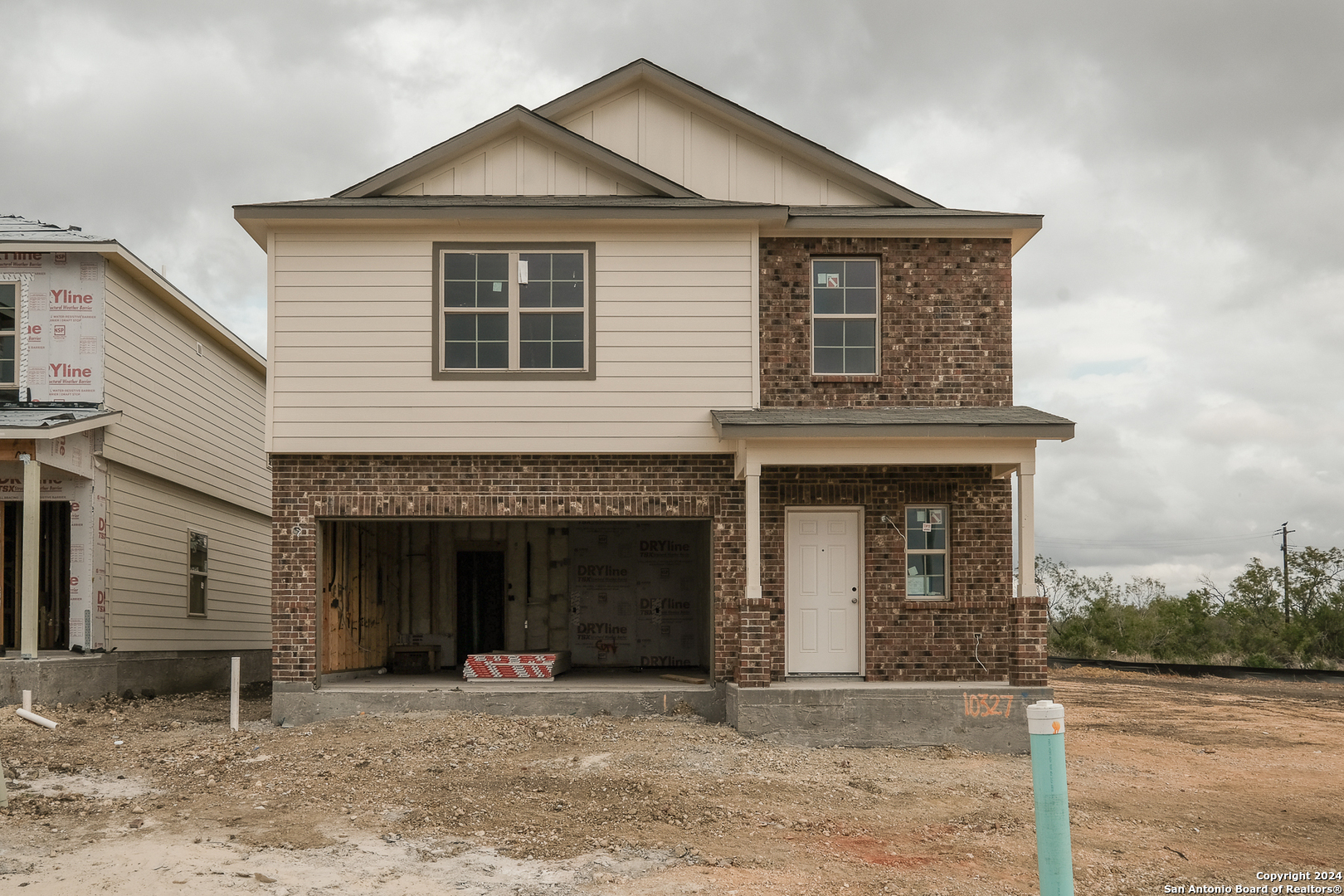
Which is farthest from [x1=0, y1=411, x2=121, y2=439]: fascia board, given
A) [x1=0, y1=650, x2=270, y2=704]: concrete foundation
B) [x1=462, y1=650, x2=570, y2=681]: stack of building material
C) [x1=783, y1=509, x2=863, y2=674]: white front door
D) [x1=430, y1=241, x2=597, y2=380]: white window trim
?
[x1=783, y1=509, x2=863, y2=674]: white front door

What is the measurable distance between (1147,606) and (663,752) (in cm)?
2790

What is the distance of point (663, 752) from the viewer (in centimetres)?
1133

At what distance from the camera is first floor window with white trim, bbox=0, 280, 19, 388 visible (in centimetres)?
1555

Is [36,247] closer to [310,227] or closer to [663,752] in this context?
[310,227]

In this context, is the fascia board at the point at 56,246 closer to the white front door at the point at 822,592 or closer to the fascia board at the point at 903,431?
the fascia board at the point at 903,431

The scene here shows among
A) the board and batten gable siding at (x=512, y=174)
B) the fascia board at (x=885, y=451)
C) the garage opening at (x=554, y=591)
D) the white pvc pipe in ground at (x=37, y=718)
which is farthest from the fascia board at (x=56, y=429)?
the fascia board at (x=885, y=451)

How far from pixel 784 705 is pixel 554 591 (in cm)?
634

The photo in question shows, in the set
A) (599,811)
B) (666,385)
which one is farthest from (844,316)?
(599,811)

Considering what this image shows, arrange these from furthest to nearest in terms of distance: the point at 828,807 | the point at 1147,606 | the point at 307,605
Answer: the point at 1147,606, the point at 307,605, the point at 828,807

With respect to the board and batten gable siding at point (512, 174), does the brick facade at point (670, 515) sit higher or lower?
lower

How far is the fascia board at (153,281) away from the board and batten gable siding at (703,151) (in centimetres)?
663

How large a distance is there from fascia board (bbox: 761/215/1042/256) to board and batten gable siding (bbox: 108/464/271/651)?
10.2 metres

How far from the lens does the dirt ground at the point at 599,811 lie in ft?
24.3

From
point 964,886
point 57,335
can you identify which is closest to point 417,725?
point 964,886
